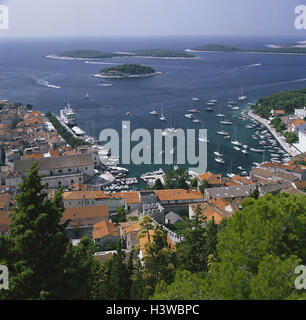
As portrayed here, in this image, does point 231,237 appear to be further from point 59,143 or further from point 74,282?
point 59,143

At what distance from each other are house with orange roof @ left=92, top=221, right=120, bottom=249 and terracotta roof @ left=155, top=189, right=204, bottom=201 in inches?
128

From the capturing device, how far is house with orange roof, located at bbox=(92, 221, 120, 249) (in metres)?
12.3

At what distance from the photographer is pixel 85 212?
1400cm

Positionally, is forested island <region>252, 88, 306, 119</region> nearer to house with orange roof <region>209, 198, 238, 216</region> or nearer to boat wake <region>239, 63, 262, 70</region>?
house with orange roof <region>209, 198, 238, 216</region>

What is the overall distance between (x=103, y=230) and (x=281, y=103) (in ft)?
86.0

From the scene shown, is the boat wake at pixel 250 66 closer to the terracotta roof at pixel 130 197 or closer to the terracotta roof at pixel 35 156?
the terracotta roof at pixel 35 156

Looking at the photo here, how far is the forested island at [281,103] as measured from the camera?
32.9 meters

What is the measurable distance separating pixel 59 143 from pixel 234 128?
1391 cm

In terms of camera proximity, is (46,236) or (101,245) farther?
(101,245)

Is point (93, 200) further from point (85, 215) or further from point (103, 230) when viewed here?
point (103, 230)

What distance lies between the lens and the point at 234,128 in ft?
97.1

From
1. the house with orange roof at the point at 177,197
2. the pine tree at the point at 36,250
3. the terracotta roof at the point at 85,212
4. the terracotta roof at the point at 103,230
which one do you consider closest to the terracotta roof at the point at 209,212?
the house with orange roof at the point at 177,197

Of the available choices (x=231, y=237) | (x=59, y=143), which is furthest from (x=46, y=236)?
(x=59, y=143)

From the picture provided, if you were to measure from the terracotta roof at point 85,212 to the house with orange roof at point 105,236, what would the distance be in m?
1.14
